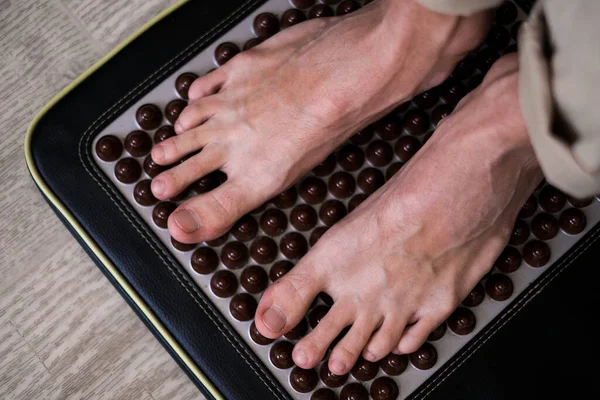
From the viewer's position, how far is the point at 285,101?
2.47 ft

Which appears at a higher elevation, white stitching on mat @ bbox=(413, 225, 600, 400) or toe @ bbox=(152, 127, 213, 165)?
toe @ bbox=(152, 127, 213, 165)

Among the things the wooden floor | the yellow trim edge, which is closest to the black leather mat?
the yellow trim edge

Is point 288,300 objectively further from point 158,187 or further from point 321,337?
point 158,187

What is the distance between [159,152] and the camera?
2.47 feet

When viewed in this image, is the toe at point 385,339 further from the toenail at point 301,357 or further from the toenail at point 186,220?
the toenail at point 186,220

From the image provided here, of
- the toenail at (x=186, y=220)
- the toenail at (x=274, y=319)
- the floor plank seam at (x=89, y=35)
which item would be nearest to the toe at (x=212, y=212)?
the toenail at (x=186, y=220)

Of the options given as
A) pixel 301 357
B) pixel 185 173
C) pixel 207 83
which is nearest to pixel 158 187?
pixel 185 173

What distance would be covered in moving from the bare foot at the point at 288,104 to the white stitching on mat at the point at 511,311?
28 centimetres

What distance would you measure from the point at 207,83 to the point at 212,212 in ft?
0.54

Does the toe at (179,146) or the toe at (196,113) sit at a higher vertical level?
the toe at (196,113)

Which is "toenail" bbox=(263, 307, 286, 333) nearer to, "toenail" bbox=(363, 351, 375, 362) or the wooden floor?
"toenail" bbox=(363, 351, 375, 362)

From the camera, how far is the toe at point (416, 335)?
74 centimetres

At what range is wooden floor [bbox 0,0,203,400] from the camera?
90cm

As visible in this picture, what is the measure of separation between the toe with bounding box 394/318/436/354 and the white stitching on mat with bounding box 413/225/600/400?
0.05 m
